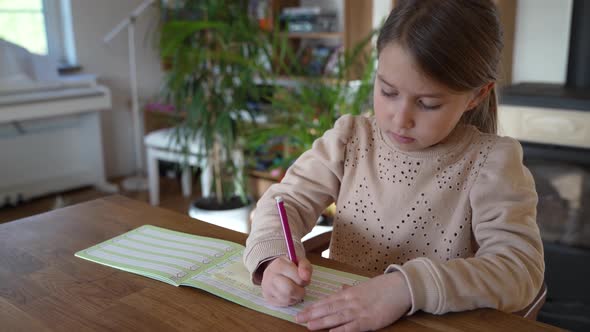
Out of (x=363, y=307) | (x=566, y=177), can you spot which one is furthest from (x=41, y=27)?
(x=363, y=307)

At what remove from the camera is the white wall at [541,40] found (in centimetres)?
274

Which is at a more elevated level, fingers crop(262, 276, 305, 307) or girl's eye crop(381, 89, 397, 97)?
girl's eye crop(381, 89, 397, 97)

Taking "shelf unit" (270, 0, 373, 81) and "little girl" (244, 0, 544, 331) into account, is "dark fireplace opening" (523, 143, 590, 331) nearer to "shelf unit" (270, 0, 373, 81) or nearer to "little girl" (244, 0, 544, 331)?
"shelf unit" (270, 0, 373, 81)

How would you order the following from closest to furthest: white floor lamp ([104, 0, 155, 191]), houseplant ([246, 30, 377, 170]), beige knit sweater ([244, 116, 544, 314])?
beige knit sweater ([244, 116, 544, 314]) → houseplant ([246, 30, 377, 170]) → white floor lamp ([104, 0, 155, 191])

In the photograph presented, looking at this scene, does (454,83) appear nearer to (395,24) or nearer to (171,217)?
(395,24)

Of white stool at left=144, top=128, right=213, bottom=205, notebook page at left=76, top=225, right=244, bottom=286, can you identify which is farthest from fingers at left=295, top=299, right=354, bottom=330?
white stool at left=144, top=128, right=213, bottom=205

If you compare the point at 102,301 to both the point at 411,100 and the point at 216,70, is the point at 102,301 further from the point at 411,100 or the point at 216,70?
the point at 216,70

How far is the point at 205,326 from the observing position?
27.9 inches

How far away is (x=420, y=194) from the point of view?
1.03 meters

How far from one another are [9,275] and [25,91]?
293 cm

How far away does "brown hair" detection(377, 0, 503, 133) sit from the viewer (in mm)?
837

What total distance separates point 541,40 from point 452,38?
2.22 m

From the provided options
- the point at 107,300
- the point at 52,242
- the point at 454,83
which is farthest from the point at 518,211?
the point at 52,242

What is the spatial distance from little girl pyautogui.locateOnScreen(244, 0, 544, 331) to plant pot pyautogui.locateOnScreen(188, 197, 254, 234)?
1.76 metres
